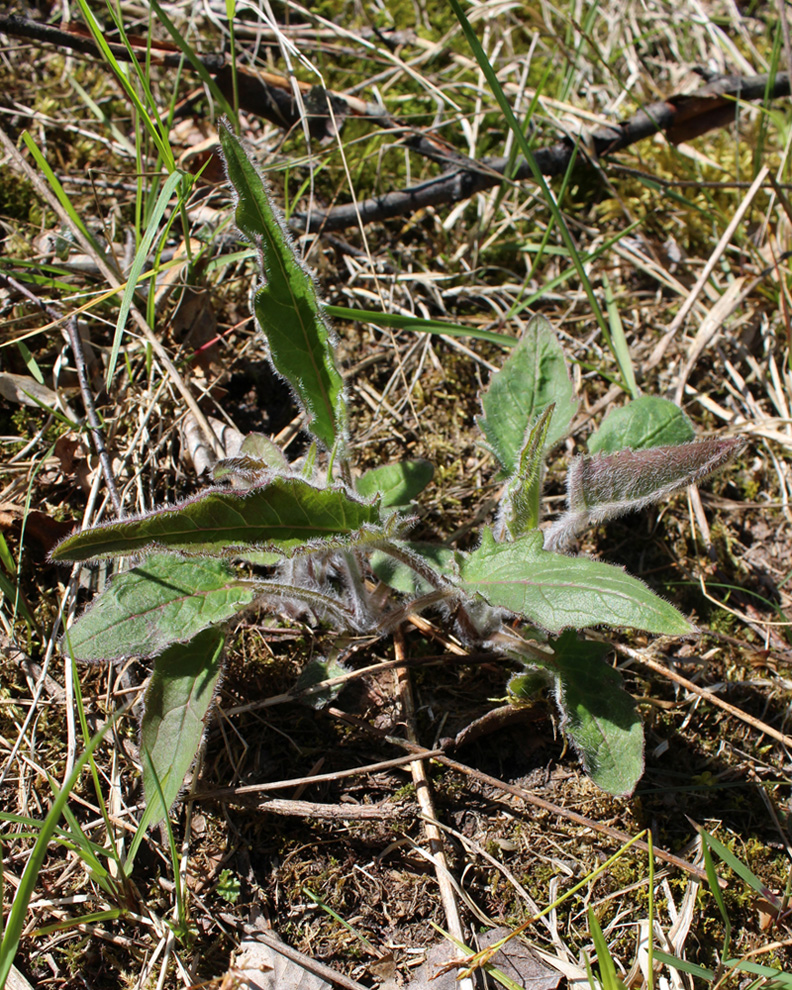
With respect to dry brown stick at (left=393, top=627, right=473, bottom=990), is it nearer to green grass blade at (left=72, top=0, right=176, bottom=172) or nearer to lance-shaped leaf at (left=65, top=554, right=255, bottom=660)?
lance-shaped leaf at (left=65, top=554, right=255, bottom=660)

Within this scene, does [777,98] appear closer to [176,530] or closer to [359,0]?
[359,0]

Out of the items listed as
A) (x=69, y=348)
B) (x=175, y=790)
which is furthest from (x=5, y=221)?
(x=175, y=790)

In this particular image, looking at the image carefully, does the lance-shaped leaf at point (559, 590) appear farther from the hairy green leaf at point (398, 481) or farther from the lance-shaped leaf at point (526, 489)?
the hairy green leaf at point (398, 481)

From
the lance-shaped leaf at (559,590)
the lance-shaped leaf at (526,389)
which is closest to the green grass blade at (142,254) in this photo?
the lance-shaped leaf at (526,389)

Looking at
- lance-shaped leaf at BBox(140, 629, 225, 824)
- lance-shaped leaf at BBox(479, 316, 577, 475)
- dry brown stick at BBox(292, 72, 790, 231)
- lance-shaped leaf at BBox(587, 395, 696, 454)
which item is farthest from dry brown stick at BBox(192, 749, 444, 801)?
dry brown stick at BBox(292, 72, 790, 231)

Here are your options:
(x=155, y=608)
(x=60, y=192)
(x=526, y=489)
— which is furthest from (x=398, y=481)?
(x=60, y=192)

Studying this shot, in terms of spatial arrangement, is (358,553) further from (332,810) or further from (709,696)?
(709,696)
